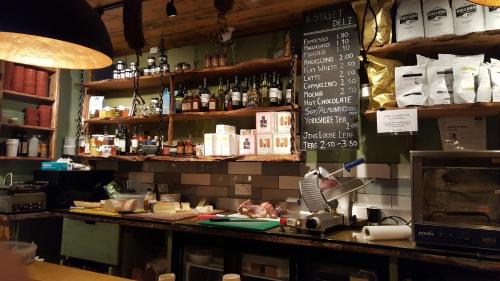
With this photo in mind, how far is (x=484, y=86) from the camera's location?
2121 millimetres

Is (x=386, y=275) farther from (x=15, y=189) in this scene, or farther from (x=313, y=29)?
(x=15, y=189)

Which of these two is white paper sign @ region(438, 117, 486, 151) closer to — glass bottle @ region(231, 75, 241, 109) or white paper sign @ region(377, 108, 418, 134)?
white paper sign @ region(377, 108, 418, 134)

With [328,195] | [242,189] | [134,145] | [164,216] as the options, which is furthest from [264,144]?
[134,145]

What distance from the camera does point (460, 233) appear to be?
1.84 metres

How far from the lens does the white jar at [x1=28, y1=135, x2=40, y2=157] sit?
383 cm

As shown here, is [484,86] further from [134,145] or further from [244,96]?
[134,145]

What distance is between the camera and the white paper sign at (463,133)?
2447 millimetres

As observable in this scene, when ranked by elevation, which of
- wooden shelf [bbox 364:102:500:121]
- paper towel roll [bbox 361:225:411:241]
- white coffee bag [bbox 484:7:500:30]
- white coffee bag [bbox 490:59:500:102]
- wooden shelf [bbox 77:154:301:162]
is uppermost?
white coffee bag [bbox 484:7:500:30]

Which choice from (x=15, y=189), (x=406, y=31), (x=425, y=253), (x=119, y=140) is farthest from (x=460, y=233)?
(x=15, y=189)

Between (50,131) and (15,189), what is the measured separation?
114 centimetres

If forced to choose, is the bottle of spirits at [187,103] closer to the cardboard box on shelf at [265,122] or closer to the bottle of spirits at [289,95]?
the cardboard box on shelf at [265,122]

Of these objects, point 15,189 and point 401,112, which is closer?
point 401,112

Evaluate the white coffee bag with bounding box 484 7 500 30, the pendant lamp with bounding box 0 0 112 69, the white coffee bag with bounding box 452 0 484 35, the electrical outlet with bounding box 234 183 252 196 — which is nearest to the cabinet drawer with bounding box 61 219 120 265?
the electrical outlet with bounding box 234 183 252 196

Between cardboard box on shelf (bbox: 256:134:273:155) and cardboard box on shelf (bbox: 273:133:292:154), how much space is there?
0.03m
